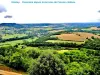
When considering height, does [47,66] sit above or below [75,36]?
below

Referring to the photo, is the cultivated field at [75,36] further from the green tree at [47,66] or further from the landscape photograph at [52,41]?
the green tree at [47,66]

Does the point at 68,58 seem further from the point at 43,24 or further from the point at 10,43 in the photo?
the point at 10,43

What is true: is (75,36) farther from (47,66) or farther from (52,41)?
(47,66)

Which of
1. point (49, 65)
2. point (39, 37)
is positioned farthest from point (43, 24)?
point (49, 65)

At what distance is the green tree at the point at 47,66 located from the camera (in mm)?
22281

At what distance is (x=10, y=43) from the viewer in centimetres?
3547

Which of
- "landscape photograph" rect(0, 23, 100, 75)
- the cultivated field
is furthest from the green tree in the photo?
the cultivated field

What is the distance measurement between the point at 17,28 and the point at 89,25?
30.8 ft

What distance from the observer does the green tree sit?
2228 centimetres

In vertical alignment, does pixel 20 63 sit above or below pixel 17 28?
below

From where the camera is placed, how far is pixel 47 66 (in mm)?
22422

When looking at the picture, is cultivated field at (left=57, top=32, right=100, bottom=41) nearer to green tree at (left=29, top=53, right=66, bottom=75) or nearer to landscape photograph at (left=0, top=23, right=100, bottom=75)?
landscape photograph at (left=0, top=23, right=100, bottom=75)

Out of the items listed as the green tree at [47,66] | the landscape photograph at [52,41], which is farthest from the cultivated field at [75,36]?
the green tree at [47,66]

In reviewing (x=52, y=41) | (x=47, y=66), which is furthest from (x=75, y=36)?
(x=47, y=66)
